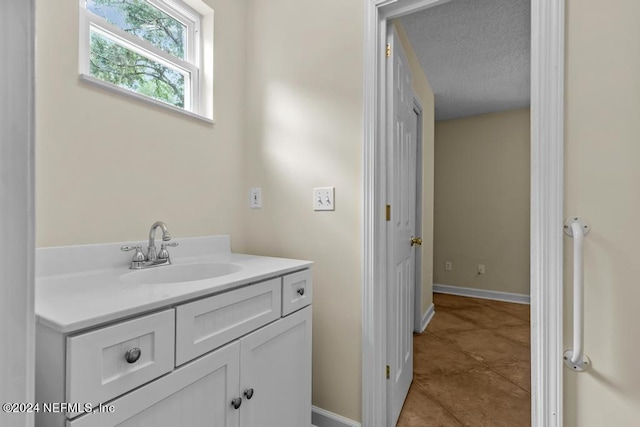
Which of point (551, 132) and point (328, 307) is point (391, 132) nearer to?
point (551, 132)

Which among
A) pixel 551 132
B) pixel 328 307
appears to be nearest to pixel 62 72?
pixel 328 307

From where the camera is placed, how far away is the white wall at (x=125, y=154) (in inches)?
41.1

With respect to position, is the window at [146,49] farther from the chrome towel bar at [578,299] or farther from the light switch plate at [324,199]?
the chrome towel bar at [578,299]

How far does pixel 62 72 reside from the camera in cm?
107

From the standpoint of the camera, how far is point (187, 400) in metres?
0.82

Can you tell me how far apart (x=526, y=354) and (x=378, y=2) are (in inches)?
106

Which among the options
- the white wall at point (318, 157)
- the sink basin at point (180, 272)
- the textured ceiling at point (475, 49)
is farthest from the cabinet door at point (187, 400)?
the textured ceiling at point (475, 49)

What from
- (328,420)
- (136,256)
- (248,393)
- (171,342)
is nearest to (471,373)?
(328,420)

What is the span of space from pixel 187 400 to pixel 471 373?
2022 millimetres

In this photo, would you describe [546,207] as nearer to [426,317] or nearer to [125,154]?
[125,154]

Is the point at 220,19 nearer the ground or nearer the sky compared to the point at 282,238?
nearer the sky

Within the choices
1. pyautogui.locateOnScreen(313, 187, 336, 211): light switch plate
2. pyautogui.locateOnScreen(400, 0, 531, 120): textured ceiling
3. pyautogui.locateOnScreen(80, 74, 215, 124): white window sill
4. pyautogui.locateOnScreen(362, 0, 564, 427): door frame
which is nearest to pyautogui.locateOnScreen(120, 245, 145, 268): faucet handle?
pyautogui.locateOnScreen(80, 74, 215, 124): white window sill

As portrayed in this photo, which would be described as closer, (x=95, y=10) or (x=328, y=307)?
(x=95, y=10)

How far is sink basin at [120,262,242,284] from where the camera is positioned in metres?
1.15
